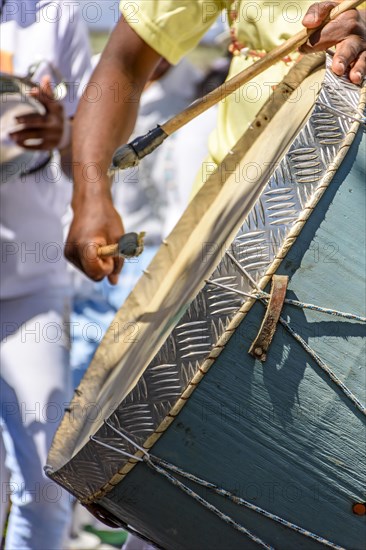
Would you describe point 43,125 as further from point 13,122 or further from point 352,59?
point 352,59

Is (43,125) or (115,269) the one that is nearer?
(115,269)

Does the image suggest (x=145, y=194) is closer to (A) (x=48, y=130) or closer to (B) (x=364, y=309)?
(A) (x=48, y=130)

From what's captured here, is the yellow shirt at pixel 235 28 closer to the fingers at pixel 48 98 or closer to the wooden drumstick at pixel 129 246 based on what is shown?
the wooden drumstick at pixel 129 246

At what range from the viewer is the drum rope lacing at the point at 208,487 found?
1.70m

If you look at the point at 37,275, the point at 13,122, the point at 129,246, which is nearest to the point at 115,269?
the point at 129,246

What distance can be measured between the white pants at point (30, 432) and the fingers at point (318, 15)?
131cm

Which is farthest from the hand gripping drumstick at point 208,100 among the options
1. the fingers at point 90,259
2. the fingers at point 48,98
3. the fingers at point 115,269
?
the fingers at point 48,98

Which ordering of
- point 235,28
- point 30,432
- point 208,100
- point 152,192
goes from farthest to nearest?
point 152,192 → point 30,432 → point 235,28 → point 208,100

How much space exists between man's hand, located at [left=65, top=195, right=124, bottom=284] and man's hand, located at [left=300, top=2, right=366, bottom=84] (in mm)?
639

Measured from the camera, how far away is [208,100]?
190cm

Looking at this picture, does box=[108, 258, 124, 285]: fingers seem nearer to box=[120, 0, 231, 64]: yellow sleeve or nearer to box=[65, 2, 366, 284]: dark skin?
box=[65, 2, 366, 284]: dark skin

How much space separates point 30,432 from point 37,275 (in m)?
0.44

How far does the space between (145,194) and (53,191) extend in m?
2.86

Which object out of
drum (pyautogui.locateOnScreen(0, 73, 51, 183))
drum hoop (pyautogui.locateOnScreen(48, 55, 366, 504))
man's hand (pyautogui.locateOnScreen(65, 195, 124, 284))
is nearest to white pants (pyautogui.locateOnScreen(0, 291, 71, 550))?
drum (pyautogui.locateOnScreen(0, 73, 51, 183))
